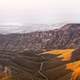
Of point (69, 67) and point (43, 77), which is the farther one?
point (69, 67)

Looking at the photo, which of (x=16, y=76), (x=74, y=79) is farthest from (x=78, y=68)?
(x=16, y=76)

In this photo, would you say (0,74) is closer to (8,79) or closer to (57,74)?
(8,79)

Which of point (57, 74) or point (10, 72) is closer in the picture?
point (57, 74)

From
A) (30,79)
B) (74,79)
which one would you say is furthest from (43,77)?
(74,79)

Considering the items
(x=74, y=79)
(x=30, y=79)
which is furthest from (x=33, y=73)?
(x=74, y=79)

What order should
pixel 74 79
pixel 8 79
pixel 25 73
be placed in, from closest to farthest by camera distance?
pixel 74 79 < pixel 8 79 < pixel 25 73

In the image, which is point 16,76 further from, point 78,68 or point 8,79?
point 78,68

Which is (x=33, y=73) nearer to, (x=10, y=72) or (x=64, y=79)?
(x=10, y=72)

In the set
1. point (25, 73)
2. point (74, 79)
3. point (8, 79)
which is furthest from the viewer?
point (25, 73)
